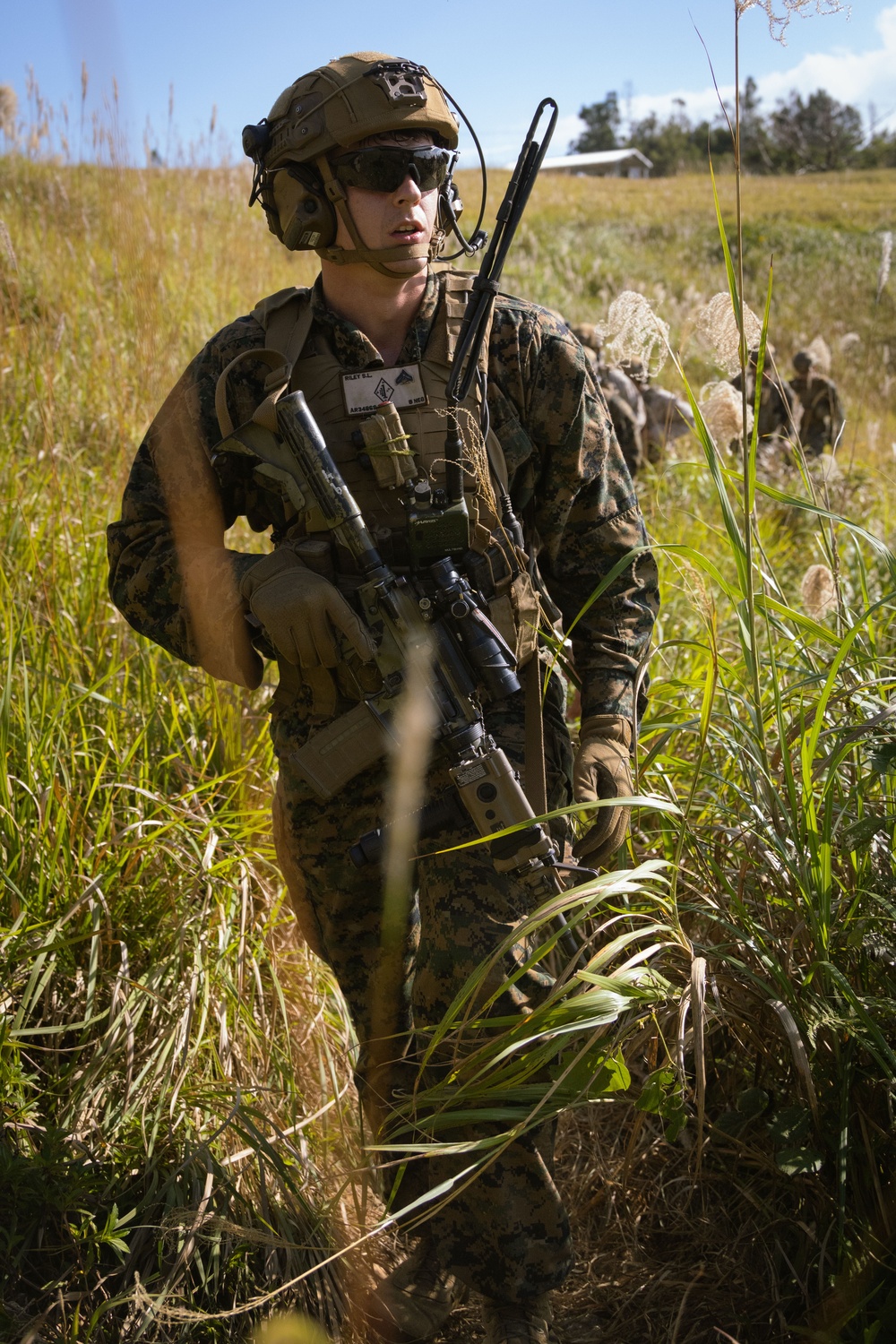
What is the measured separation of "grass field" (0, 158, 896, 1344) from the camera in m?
1.77

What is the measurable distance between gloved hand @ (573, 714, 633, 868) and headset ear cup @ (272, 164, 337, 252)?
1.16 metres

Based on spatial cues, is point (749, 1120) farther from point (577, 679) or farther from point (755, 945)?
point (577, 679)

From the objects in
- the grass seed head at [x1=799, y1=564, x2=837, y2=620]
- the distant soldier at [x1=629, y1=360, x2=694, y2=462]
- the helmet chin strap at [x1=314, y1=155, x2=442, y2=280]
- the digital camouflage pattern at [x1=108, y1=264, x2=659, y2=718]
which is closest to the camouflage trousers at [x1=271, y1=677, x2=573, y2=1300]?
the digital camouflage pattern at [x1=108, y1=264, x2=659, y2=718]

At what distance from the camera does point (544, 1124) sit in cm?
192

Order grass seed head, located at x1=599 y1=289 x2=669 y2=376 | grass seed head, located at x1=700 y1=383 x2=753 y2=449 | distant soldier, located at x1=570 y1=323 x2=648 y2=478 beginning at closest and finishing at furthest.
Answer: grass seed head, located at x1=599 y1=289 x2=669 y2=376
grass seed head, located at x1=700 y1=383 x2=753 y2=449
distant soldier, located at x1=570 y1=323 x2=648 y2=478

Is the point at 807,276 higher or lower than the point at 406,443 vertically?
higher

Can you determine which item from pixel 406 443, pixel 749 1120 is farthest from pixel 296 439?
pixel 749 1120

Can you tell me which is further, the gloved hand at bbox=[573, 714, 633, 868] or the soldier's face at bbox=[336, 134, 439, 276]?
the soldier's face at bbox=[336, 134, 439, 276]

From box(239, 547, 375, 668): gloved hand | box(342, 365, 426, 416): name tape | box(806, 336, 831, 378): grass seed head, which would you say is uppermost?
box(342, 365, 426, 416): name tape

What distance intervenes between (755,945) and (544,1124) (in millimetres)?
517

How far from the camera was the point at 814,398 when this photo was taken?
687 centimetres

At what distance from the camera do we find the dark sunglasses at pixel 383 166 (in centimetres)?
208

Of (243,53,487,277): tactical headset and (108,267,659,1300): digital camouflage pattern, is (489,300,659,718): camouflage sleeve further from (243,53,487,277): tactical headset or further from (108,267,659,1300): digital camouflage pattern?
(243,53,487,277): tactical headset

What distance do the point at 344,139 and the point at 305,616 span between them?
95 cm
